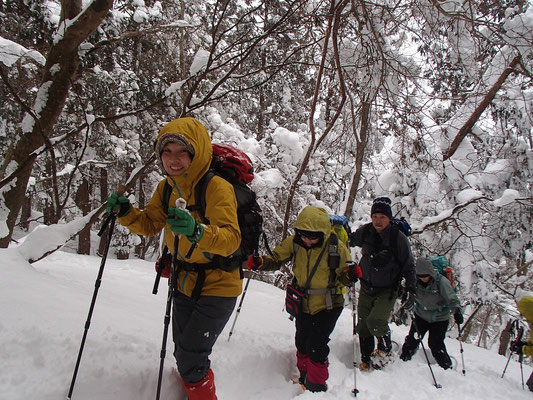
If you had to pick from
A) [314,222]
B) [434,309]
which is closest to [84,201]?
[314,222]

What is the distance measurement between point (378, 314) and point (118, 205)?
3.76 meters

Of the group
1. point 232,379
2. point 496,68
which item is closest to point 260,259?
point 232,379

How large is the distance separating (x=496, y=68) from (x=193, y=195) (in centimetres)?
451

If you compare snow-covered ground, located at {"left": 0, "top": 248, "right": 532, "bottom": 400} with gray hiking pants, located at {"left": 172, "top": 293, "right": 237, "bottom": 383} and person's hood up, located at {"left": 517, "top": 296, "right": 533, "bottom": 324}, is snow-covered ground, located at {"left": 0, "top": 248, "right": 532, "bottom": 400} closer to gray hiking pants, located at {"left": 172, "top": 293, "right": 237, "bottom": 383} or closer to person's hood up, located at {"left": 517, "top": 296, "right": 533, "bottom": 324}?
gray hiking pants, located at {"left": 172, "top": 293, "right": 237, "bottom": 383}

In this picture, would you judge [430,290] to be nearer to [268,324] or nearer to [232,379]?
[268,324]

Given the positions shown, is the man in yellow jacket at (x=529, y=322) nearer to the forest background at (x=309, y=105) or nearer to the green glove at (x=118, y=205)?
the forest background at (x=309, y=105)

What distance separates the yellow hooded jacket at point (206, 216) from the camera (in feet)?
6.91

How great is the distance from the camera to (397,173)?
31.4 feet

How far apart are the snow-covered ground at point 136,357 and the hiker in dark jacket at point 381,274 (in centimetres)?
45

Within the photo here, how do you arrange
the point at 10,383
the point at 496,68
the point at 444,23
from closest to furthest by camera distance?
1. the point at 10,383
2. the point at 444,23
3. the point at 496,68

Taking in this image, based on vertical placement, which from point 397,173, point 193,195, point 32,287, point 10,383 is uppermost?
point 397,173

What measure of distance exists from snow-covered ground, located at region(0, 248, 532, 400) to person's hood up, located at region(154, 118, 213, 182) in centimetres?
169

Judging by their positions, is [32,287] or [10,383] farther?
[32,287]

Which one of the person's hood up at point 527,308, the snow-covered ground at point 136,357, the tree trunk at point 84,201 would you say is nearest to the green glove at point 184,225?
the snow-covered ground at point 136,357
